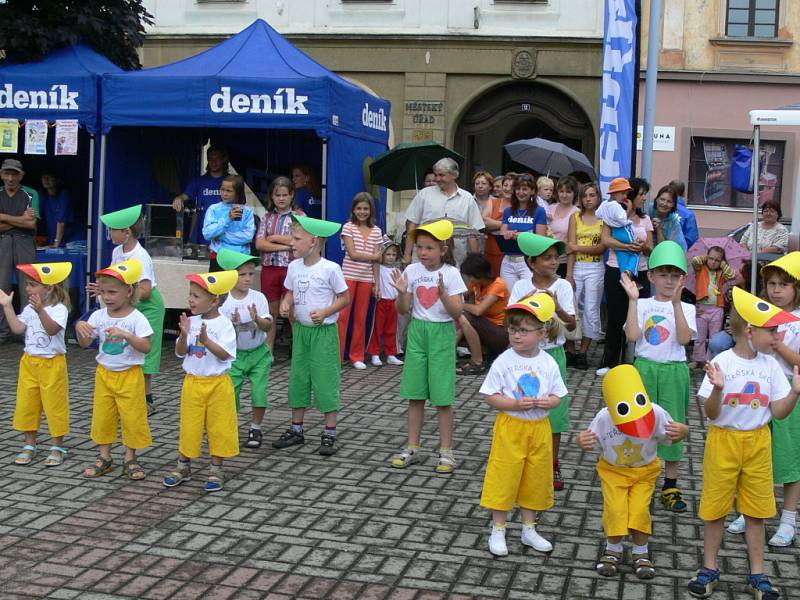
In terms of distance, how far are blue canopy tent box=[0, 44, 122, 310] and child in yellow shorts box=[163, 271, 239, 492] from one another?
5821 millimetres

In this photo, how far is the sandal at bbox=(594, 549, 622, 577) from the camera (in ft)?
18.2

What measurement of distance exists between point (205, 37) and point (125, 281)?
54.9 ft

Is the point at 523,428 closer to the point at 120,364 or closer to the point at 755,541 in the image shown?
the point at 755,541

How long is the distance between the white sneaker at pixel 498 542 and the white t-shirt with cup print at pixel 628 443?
719 mm

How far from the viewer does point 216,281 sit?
6.96 metres

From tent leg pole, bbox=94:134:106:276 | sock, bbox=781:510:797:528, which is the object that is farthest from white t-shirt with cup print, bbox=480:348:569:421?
tent leg pole, bbox=94:134:106:276

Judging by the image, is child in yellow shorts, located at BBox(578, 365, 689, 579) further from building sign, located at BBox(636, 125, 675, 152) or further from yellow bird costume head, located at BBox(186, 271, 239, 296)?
building sign, located at BBox(636, 125, 675, 152)

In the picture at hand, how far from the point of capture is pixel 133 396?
23.1 feet

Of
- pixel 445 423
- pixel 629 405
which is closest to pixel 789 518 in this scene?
pixel 629 405

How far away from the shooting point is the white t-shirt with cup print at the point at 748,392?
17.6 feet

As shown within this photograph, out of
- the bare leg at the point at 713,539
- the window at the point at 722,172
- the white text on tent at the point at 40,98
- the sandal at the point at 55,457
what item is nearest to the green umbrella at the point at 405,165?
the white text on tent at the point at 40,98

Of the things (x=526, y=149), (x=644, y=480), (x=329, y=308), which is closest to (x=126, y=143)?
(x=526, y=149)

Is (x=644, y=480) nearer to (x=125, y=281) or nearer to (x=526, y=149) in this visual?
(x=125, y=281)

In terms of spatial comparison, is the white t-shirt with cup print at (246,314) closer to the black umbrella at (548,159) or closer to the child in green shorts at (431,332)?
the child in green shorts at (431,332)
